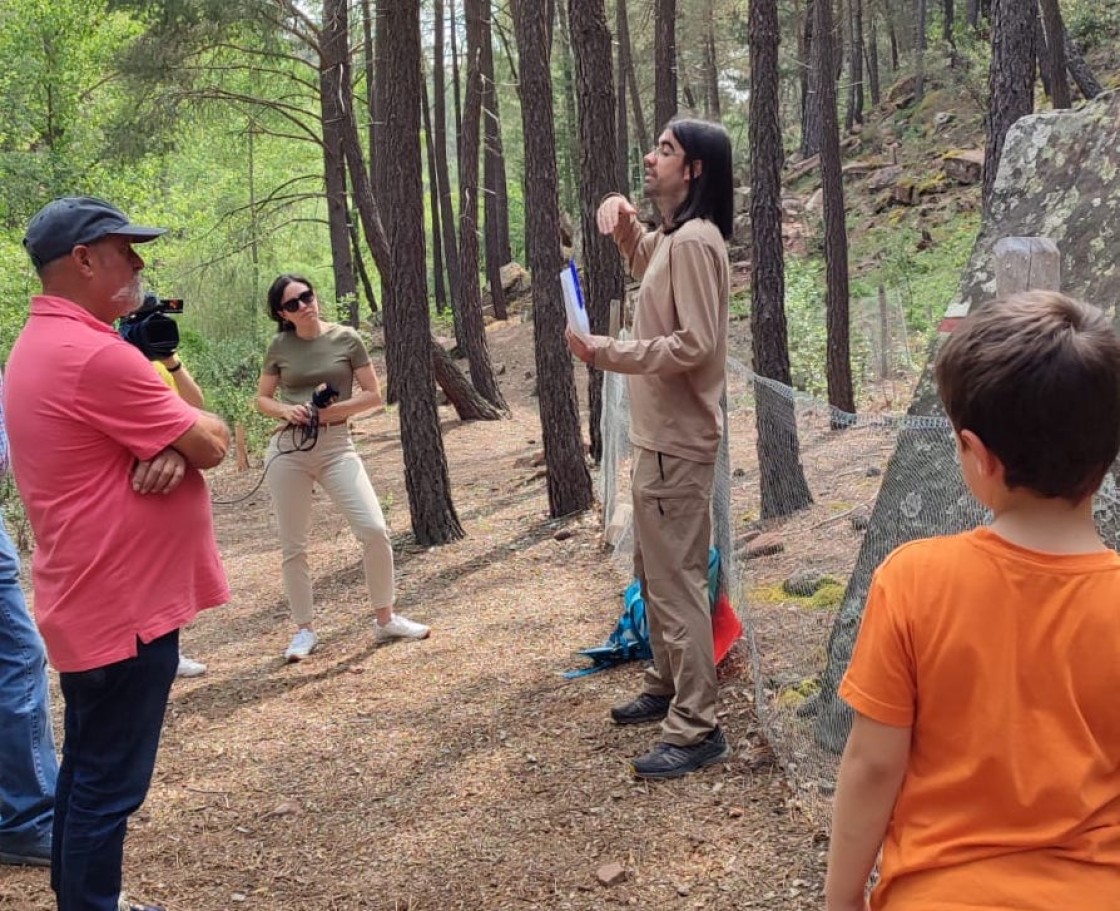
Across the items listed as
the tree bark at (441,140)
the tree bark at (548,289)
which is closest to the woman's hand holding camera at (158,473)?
the tree bark at (548,289)

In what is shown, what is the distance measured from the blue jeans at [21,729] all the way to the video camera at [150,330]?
41.4 inches

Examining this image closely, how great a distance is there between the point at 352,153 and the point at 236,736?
9.44 m

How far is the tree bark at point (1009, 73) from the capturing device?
318 inches

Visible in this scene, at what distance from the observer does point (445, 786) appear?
162 inches

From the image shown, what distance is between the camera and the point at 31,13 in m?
18.5

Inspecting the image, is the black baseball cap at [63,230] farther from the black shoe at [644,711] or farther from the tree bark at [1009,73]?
the tree bark at [1009,73]

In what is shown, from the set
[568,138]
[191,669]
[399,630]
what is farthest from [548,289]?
[568,138]

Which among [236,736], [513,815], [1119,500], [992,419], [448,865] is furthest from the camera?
[236,736]

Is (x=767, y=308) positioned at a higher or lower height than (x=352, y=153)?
lower

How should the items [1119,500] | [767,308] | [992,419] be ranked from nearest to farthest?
1. [992,419]
2. [1119,500]
3. [767,308]

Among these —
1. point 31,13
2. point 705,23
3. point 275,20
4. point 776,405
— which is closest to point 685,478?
point 776,405

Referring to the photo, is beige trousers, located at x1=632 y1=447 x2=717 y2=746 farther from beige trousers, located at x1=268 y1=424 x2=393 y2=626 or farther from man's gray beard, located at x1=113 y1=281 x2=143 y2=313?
beige trousers, located at x1=268 y1=424 x2=393 y2=626

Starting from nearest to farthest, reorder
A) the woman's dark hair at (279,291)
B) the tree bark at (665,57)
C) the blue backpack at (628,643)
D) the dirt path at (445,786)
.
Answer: the dirt path at (445,786) → the blue backpack at (628,643) → the woman's dark hair at (279,291) → the tree bark at (665,57)

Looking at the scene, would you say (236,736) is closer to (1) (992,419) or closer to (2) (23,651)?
(2) (23,651)
